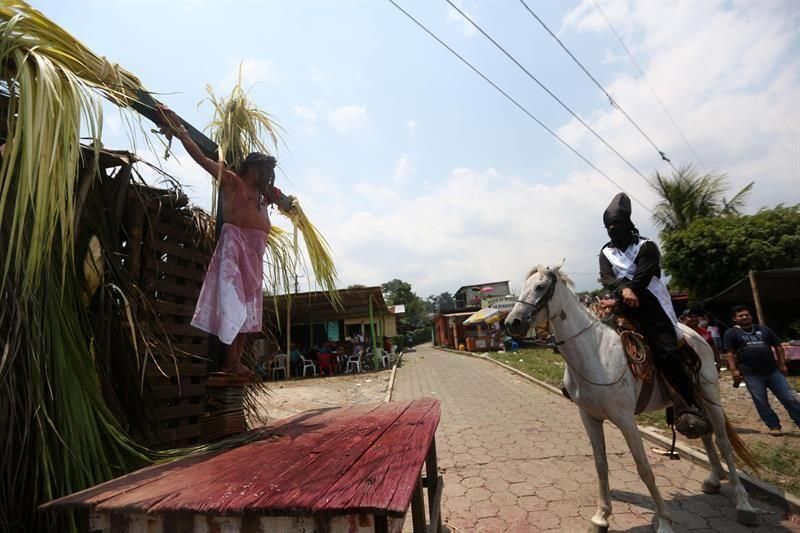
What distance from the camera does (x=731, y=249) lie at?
1366cm

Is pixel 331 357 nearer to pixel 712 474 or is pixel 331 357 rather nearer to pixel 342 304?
pixel 342 304

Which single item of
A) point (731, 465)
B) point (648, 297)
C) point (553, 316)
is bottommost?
point (731, 465)

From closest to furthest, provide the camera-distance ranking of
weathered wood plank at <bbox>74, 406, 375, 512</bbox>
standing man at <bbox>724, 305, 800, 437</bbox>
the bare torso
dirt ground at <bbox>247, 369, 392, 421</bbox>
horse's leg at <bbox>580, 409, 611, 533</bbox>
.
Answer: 1. weathered wood plank at <bbox>74, 406, 375, 512</bbox>
2. the bare torso
3. horse's leg at <bbox>580, 409, 611, 533</bbox>
4. standing man at <bbox>724, 305, 800, 437</bbox>
5. dirt ground at <bbox>247, 369, 392, 421</bbox>

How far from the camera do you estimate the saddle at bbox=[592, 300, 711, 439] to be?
9.53 feet

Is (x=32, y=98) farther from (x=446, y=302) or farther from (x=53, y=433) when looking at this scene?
(x=446, y=302)

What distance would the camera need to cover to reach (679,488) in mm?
3521

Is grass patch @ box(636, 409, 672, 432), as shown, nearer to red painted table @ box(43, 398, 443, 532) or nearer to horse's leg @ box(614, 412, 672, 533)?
horse's leg @ box(614, 412, 672, 533)

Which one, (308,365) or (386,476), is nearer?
(386,476)

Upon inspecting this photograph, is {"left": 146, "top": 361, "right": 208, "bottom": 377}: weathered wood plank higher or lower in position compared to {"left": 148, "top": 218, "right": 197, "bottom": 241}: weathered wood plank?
lower

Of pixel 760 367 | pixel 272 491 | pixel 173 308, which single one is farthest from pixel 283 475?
pixel 760 367

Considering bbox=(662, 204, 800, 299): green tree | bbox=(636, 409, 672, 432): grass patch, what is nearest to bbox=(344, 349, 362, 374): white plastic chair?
bbox=(636, 409, 672, 432): grass patch

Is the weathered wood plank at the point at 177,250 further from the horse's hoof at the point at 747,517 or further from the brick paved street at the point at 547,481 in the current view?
the horse's hoof at the point at 747,517

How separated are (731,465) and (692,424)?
0.73 metres

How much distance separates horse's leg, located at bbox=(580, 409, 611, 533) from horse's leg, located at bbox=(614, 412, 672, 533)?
0.26 m
